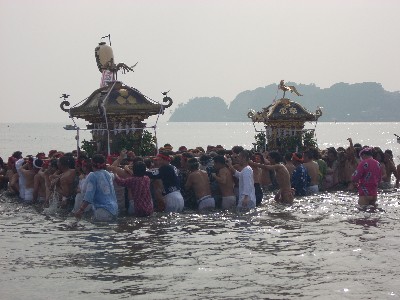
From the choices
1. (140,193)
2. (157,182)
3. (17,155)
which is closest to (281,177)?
(157,182)

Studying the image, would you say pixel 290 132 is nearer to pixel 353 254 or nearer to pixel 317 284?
pixel 353 254

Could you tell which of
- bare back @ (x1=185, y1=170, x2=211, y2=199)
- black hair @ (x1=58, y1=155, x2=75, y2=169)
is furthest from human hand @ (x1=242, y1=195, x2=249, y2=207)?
black hair @ (x1=58, y1=155, x2=75, y2=169)

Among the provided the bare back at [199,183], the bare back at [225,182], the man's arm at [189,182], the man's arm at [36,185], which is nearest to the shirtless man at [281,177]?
the bare back at [225,182]

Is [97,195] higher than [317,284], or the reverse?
[97,195]

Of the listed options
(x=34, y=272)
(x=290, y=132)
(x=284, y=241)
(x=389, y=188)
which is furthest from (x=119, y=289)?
(x=290, y=132)

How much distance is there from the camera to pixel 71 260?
10203 mm

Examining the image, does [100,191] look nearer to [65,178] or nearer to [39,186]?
[65,178]

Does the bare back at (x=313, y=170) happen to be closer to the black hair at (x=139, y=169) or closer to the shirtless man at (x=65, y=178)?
the black hair at (x=139, y=169)

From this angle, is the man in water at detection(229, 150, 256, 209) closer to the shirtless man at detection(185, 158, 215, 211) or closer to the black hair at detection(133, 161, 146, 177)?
the shirtless man at detection(185, 158, 215, 211)

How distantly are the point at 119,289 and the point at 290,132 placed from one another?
16.6 m

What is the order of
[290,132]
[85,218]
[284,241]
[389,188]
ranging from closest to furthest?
[284,241]
[85,218]
[389,188]
[290,132]

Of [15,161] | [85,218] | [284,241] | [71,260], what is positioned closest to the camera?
[71,260]

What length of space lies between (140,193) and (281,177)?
3743mm

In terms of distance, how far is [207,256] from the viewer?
1046 centimetres
